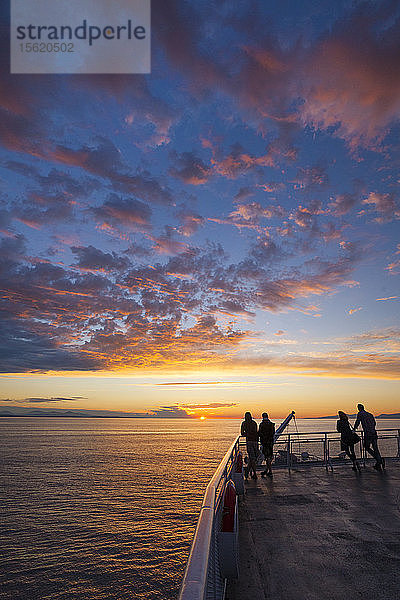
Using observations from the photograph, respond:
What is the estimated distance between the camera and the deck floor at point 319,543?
4.53m

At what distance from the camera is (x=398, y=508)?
803 cm

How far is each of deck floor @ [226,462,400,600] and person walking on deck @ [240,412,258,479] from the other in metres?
1.55

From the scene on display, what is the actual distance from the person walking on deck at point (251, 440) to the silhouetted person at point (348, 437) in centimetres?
298

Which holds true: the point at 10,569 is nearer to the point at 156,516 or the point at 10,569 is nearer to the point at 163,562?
the point at 163,562

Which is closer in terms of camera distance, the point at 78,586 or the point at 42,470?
the point at 78,586

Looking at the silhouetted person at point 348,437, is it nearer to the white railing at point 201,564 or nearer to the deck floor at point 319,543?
the deck floor at point 319,543

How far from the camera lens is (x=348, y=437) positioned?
1290cm

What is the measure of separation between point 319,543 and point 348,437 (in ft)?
25.1

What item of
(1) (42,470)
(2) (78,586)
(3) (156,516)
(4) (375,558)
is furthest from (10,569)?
(1) (42,470)

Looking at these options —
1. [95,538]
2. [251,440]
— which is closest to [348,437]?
[251,440]

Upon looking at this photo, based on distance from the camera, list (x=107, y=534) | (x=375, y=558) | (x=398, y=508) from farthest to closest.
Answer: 1. (x=107, y=534)
2. (x=398, y=508)
3. (x=375, y=558)

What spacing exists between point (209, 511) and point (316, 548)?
391 centimetres

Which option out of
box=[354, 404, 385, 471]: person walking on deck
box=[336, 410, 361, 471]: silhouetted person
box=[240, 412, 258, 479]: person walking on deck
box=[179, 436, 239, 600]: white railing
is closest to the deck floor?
box=[240, 412, 258, 479]: person walking on deck

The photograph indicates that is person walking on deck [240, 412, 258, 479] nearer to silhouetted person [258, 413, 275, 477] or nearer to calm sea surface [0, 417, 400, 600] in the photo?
silhouetted person [258, 413, 275, 477]
